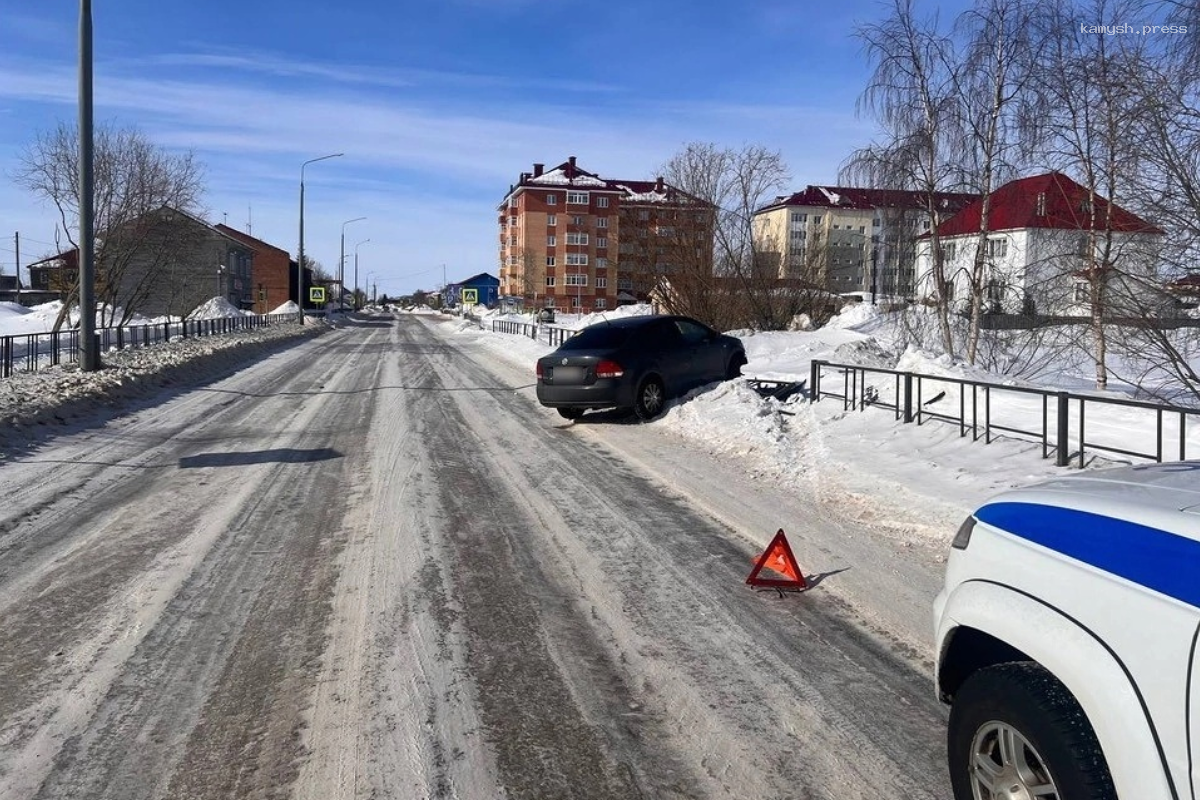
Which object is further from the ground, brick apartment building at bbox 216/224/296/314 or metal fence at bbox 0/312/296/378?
brick apartment building at bbox 216/224/296/314

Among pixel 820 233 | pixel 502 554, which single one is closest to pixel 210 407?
pixel 502 554

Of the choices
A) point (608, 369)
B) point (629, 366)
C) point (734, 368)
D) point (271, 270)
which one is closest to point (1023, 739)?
point (608, 369)

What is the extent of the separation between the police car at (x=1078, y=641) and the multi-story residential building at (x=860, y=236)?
21.3 m

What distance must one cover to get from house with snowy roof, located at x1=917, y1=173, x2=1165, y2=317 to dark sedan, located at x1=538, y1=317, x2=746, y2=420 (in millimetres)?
5354

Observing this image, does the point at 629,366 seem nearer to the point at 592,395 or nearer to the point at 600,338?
the point at 592,395

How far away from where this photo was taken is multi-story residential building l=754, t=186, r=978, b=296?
2362 cm

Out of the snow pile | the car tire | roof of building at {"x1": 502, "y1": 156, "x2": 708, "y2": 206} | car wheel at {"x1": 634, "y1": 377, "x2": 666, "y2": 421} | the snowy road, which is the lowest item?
the snowy road

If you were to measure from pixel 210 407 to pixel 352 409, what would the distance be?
8.62 ft

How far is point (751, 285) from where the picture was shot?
35219 mm

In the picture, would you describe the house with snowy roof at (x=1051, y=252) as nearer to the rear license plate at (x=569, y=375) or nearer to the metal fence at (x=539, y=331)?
the rear license plate at (x=569, y=375)

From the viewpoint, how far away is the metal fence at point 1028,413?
884 centimetres

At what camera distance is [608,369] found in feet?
48.2

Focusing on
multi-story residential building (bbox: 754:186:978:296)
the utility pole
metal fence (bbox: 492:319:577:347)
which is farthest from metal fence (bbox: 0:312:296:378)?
multi-story residential building (bbox: 754:186:978:296)

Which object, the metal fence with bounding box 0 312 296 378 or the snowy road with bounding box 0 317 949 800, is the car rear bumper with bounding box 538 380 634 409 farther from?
the metal fence with bounding box 0 312 296 378
